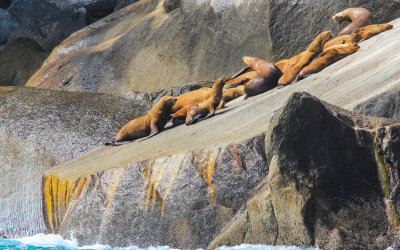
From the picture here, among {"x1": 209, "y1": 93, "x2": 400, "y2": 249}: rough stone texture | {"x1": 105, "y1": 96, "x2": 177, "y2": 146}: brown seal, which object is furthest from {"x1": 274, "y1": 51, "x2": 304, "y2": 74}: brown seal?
{"x1": 209, "y1": 93, "x2": 400, "y2": 249}: rough stone texture

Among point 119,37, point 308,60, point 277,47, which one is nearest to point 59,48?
point 119,37

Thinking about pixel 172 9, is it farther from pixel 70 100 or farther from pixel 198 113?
pixel 198 113

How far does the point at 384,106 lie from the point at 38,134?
547 cm

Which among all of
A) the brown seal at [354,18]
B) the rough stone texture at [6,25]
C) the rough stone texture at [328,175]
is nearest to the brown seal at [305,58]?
the brown seal at [354,18]

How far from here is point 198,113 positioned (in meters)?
7.80

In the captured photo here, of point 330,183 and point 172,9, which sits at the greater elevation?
point 172,9

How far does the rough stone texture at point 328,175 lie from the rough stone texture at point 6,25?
547 inches

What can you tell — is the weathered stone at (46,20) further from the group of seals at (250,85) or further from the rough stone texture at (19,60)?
the group of seals at (250,85)

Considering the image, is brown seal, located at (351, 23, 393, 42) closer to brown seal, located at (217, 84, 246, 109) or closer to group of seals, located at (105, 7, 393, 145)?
group of seals, located at (105, 7, 393, 145)

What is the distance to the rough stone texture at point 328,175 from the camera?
13.8ft

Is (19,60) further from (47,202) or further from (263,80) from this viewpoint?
(47,202)

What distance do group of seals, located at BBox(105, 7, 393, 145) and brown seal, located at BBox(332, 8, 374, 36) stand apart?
30mm

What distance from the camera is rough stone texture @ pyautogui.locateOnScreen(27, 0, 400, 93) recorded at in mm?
Result: 10242

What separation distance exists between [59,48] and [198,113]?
8065 mm
